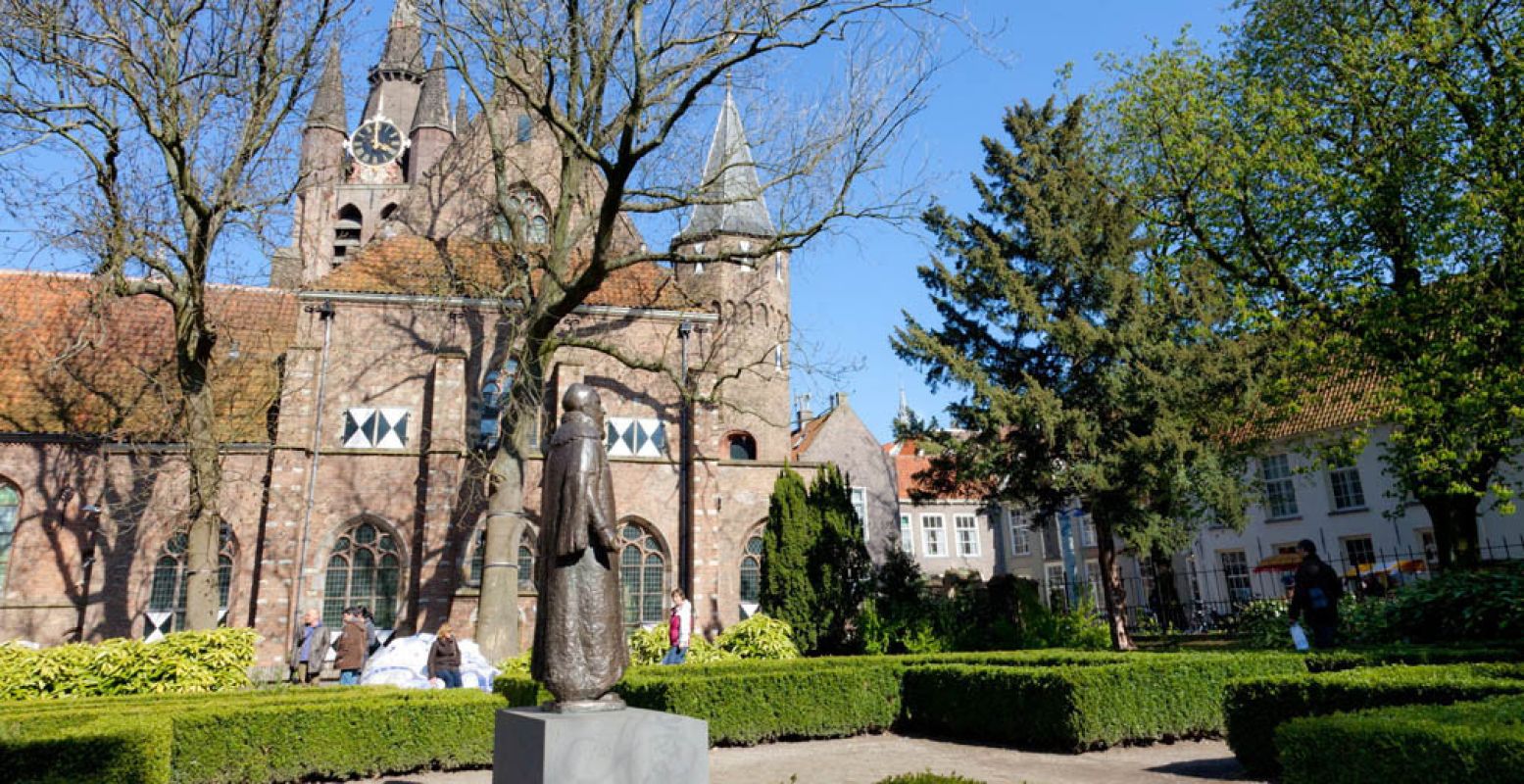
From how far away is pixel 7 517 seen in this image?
20359mm

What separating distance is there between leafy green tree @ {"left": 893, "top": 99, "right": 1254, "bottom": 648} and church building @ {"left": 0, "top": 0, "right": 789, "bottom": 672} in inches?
200

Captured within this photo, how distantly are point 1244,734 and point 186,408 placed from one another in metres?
17.9

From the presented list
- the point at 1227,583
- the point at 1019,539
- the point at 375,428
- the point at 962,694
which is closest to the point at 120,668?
the point at 375,428

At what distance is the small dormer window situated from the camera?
35.9 metres

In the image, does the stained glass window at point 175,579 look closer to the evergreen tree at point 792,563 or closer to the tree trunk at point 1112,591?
the evergreen tree at point 792,563

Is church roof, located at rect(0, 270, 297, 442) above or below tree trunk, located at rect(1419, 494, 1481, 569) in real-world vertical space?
above

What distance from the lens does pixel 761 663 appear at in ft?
41.9

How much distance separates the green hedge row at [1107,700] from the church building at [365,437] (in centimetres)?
1042

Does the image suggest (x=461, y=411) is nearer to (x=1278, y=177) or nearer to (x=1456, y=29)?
(x=1278, y=177)

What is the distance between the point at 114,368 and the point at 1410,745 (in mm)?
27330

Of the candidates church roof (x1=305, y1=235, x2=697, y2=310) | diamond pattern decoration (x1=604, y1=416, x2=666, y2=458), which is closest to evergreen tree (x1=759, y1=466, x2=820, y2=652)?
diamond pattern decoration (x1=604, y1=416, x2=666, y2=458)

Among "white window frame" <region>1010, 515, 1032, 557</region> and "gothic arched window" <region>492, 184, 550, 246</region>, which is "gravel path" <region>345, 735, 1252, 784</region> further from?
"white window frame" <region>1010, 515, 1032, 557</region>

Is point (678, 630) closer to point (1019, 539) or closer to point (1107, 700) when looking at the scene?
point (1107, 700)

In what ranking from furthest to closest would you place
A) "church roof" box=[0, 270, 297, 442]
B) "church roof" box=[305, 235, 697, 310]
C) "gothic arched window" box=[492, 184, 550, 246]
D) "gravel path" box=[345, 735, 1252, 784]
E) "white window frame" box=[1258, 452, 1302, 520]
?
1. "white window frame" box=[1258, 452, 1302, 520]
2. "gothic arched window" box=[492, 184, 550, 246]
3. "church roof" box=[305, 235, 697, 310]
4. "church roof" box=[0, 270, 297, 442]
5. "gravel path" box=[345, 735, 1252, 784]
